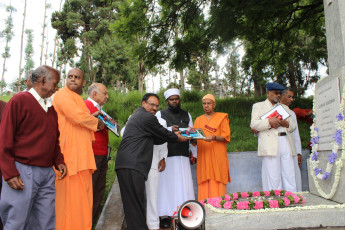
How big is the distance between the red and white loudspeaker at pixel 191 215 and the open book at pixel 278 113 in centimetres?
215

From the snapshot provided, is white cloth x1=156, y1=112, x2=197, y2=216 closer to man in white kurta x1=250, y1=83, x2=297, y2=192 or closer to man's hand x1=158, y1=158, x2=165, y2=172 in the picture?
man's hand x1=158, y1=158, x2=165, y2=172

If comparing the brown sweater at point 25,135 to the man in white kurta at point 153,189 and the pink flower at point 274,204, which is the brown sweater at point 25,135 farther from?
the pink flower at point 274,204

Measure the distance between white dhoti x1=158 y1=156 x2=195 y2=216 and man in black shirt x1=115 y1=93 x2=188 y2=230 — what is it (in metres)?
0.67

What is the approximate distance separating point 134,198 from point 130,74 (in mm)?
19914

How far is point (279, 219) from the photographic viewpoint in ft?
11.0

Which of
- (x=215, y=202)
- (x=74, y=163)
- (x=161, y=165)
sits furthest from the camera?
(x=161, y=165)

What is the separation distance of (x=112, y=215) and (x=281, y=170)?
2.69m

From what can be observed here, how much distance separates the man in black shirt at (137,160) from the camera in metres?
3.91

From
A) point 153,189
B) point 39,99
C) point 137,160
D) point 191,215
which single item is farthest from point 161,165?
point 39,99

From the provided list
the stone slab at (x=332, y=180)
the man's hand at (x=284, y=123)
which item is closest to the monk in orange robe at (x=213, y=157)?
the man's hand at (x=284, y=123)

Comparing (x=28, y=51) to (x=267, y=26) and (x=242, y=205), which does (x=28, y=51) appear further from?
(x=242, y=205)

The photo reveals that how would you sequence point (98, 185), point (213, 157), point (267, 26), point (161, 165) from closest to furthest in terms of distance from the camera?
point (98, 185) → point (161, 165) → point (213, 157) → point (267, 26)

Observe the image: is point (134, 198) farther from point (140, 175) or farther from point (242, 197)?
point (242, 197)

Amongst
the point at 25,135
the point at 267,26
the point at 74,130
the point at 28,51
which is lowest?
the point at 25,135
